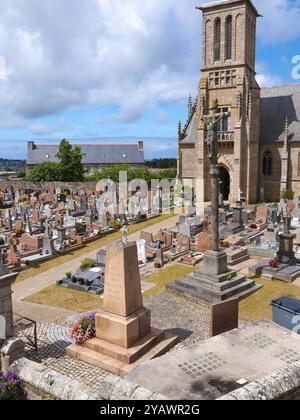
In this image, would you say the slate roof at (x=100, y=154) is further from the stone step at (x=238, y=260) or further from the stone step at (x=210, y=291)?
the stone step at (x=210, y=291)

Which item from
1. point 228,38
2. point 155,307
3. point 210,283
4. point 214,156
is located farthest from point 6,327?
point 228,38

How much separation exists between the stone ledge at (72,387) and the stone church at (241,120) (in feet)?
92.1

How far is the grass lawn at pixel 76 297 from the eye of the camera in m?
12.8

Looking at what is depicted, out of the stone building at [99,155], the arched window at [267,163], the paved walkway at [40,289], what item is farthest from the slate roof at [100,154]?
the paved walkway at [40,289]

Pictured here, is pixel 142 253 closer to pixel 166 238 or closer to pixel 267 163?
pixel 166 238

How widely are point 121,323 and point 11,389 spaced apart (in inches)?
105

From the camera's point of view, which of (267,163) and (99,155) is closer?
(267,163)

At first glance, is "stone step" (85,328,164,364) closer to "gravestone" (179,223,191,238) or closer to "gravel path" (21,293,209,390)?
"gravel path" (21,293,209,390)

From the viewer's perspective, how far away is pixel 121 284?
8281 mm

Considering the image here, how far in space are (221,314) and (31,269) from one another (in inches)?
432

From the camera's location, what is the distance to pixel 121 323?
8.20m

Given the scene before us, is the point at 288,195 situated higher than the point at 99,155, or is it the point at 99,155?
the point at 99,155

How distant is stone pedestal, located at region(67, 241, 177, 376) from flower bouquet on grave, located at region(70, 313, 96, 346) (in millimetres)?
140
